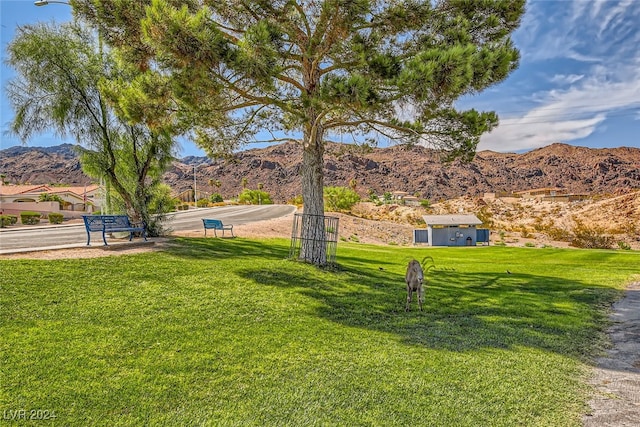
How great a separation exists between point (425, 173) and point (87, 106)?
319 ft

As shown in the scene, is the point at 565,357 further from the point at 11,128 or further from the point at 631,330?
the point at 11,128

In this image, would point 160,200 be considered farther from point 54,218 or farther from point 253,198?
point 253,198

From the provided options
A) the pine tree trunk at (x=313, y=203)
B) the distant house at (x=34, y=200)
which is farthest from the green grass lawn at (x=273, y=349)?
the distant house at (x=34, y=200)

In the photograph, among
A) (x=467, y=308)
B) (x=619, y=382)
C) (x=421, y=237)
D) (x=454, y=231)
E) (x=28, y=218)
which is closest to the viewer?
(x=619, y=382)

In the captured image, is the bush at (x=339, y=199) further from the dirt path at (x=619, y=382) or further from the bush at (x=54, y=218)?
the dirt path at (x=619, y=382)

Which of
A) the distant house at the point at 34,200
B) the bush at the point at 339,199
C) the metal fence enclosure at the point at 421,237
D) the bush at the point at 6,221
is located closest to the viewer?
the bush at the point at 6,221

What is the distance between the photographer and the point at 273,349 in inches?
189

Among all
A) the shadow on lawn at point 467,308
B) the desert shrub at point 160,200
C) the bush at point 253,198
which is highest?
the bush at point 253,198

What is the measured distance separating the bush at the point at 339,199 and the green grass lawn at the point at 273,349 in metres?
39.8

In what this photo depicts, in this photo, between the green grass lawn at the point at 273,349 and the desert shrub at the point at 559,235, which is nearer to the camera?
the green grass lawn at the point at 273,349

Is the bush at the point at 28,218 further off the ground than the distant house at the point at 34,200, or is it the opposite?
the distant house at the point at 34,200

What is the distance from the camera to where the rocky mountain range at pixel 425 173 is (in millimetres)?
96875

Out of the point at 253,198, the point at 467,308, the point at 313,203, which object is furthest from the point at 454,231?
the point at 253,198

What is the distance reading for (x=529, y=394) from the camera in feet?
12.6
